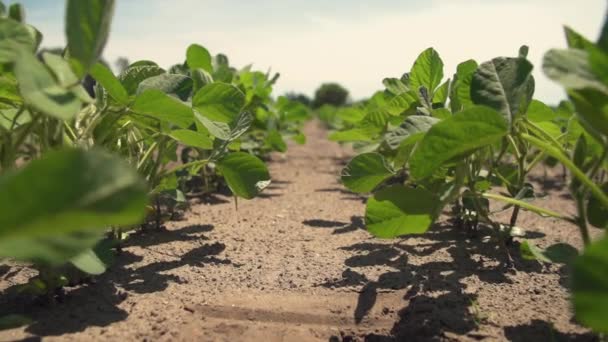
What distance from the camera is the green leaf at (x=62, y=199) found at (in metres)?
0.60

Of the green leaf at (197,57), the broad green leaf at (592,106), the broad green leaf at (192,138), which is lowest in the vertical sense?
the broad green leaf at (192,138)

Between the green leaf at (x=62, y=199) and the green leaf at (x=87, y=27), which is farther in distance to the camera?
the green leaf at (x=87, y=27)

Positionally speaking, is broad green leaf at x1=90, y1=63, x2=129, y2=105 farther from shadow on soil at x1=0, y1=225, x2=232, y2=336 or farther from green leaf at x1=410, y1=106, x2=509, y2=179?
green leaf at x1=410, y1=106, x2=509, y2=179

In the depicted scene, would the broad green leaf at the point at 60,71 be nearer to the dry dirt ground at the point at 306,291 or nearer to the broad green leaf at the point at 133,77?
the broad green leaf at the point at 133,77

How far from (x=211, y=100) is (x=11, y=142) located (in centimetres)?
54

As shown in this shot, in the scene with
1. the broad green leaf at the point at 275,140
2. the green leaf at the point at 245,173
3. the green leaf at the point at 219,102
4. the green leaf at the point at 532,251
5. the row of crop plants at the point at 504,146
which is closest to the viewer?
the row of crop plants at the point at 504,146

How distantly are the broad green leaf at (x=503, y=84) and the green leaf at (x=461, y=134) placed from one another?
0.30 ft

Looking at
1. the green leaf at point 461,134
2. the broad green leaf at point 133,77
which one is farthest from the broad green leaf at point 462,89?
the broad green leaf at point 133,77

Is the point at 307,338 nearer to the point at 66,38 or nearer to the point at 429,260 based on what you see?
the point at 429,260

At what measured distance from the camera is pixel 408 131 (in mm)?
1119

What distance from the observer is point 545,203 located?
293 centimetres

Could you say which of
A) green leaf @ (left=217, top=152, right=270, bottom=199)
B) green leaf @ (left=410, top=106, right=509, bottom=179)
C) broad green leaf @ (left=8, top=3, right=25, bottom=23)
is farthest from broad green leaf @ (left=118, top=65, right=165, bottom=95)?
green leaf @ (left=410, top=106, right=509, bottom=179)

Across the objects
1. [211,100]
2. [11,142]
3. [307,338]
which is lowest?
[307,338]

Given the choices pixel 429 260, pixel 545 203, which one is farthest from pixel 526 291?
pixel 545 203
